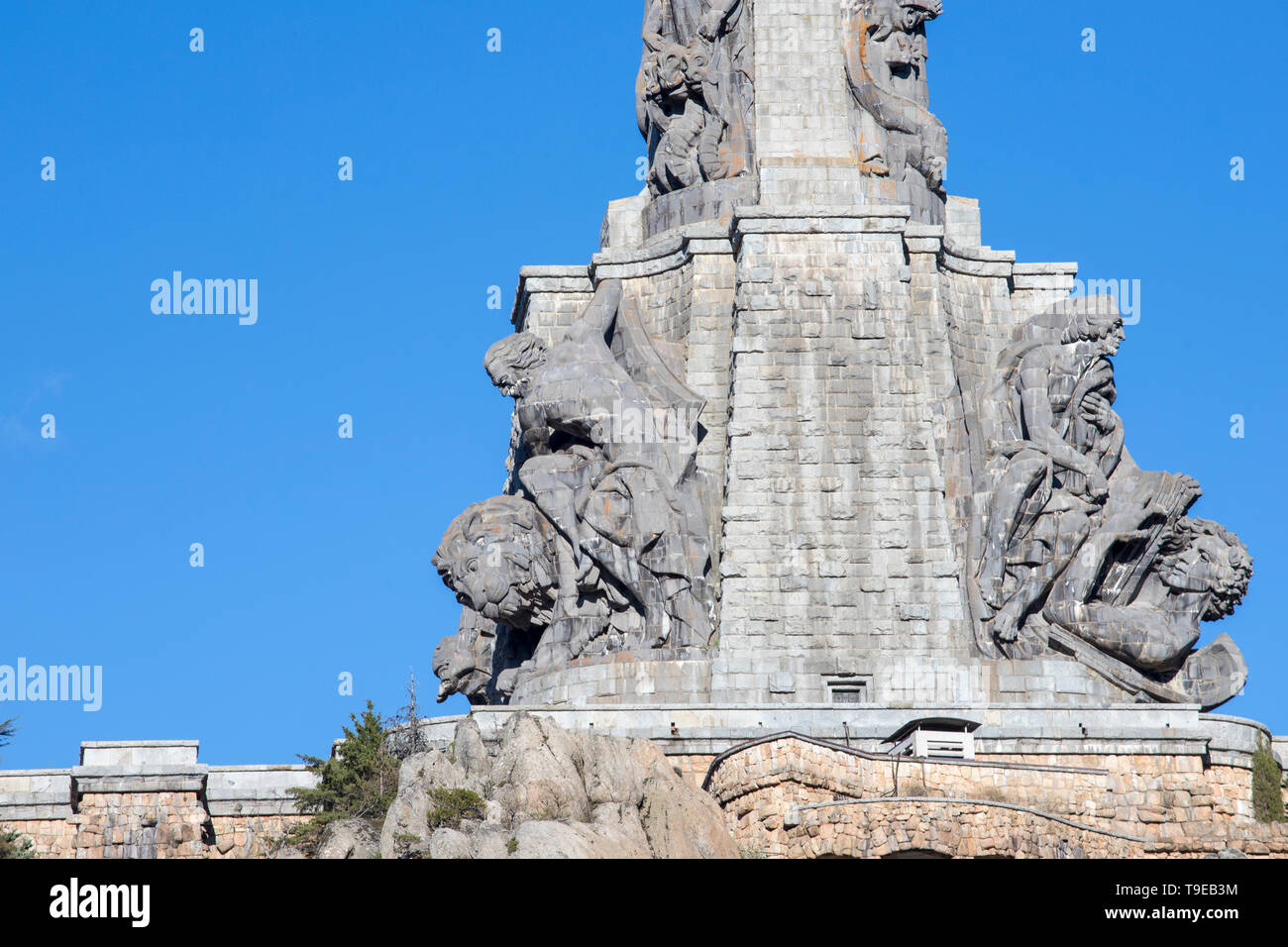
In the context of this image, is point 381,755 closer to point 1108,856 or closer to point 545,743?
point 545,743

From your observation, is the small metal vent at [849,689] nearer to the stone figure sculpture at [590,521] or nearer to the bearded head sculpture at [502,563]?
the stone figure sculpture at [590,521]

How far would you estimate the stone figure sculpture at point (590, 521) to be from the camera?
→ 45.8 meters

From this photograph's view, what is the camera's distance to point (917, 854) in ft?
120

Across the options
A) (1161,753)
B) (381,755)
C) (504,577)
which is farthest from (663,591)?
(1161,753)

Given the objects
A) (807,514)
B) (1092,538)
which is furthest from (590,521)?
(1092,538)

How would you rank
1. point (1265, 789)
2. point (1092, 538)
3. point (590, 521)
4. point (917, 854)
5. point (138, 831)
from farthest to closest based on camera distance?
point (1092, 538) < point (590, 521) < point (1265, 789) < point (138, 831) < point (917, 854)

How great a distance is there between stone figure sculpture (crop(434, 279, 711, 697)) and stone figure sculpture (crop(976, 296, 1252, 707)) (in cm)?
533

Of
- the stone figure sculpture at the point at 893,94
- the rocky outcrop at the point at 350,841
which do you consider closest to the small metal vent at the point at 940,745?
the rocky outcrop at the point at 350,841

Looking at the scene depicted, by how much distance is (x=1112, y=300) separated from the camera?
48.9 metres

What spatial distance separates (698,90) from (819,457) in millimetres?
8372

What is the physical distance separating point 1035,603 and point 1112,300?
6.24 metres

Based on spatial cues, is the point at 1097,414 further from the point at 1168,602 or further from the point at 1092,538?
the point at 1168,602

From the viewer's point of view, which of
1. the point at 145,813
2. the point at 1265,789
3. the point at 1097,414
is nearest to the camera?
the point at 145,813

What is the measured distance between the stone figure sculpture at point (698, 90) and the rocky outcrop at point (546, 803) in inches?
578
